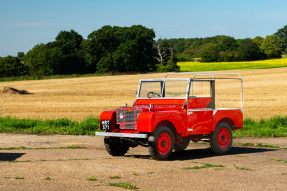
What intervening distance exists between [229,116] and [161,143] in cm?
282

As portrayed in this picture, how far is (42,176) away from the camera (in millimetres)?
7883

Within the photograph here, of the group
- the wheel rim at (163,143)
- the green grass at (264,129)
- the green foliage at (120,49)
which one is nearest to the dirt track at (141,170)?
the wheel rim at (163,143)

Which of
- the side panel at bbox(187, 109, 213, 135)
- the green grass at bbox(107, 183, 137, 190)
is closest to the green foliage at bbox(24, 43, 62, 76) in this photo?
the side panel at bbox(187, 109, 213, 135)

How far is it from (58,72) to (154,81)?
78576 millimetres

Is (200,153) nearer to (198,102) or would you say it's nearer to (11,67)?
(198,102)

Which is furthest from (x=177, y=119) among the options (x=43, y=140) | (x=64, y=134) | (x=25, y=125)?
(x=25, y=125)

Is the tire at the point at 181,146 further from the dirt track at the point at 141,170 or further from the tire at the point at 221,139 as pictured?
the tire at the point at 221,139

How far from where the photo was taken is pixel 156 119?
9.88 metres

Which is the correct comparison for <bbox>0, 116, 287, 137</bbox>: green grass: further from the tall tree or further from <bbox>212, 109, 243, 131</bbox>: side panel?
the tall tree

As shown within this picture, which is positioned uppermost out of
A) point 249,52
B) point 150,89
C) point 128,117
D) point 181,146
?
point 249,52

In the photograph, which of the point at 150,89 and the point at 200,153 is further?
the point at 150,89

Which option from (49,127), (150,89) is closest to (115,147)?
(150,89)

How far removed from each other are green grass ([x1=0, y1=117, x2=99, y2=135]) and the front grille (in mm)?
5489

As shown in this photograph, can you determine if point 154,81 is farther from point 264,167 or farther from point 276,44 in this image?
point 276,44
